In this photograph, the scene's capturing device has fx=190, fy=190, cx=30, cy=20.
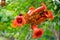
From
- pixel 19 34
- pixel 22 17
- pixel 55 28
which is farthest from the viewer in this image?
pixel 55 28

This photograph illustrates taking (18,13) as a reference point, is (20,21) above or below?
below

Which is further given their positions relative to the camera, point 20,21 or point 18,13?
point 18,13

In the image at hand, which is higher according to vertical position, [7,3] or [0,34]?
[7,3]

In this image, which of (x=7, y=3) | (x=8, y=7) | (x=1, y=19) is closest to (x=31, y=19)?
(x=1, y=19)

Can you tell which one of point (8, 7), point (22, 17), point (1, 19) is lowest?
point (22, 17)

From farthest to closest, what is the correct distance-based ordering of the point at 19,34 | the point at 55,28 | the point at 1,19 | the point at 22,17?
the point at 55,28 < the point at 19,34 < the point at 1,19 < the point at 22,17

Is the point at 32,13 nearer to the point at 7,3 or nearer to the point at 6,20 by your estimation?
the point at 6,20

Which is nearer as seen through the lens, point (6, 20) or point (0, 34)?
point (6, 20)

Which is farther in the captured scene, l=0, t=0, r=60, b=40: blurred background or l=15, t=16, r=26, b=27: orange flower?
l=0, t=0, r=60, b=40: blurred background

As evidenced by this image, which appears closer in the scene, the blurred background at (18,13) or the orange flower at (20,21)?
the orange flower at (20,21)

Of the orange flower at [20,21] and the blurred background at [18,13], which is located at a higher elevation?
the blurred background at [18,13]

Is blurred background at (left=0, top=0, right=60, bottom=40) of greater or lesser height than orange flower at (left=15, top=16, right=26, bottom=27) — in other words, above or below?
above
